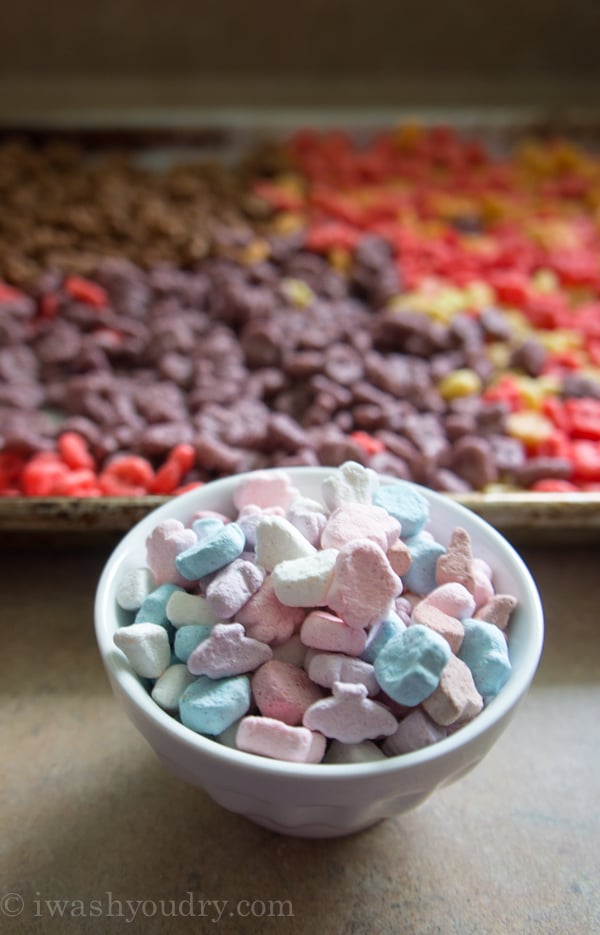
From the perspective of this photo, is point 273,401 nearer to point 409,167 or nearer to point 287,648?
point 287,648

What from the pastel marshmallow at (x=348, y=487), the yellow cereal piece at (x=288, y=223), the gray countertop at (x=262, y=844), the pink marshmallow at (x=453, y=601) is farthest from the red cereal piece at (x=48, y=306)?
the pink marshmallow at (x=453, y=601)

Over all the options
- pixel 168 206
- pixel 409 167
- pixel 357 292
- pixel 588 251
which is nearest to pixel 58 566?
pixel 357 292

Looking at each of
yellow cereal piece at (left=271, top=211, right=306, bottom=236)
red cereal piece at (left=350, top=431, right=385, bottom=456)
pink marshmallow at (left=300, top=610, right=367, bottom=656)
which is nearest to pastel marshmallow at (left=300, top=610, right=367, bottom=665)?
pink marshmallow at (left=300, top=610, right=367, bottom=656)

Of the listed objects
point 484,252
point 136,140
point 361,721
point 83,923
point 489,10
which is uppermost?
point 489,10

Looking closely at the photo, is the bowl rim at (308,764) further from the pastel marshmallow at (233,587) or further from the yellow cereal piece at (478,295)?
the yellow cereal piece at (478,295)

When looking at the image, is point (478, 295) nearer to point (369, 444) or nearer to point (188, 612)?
point (369, 444)
